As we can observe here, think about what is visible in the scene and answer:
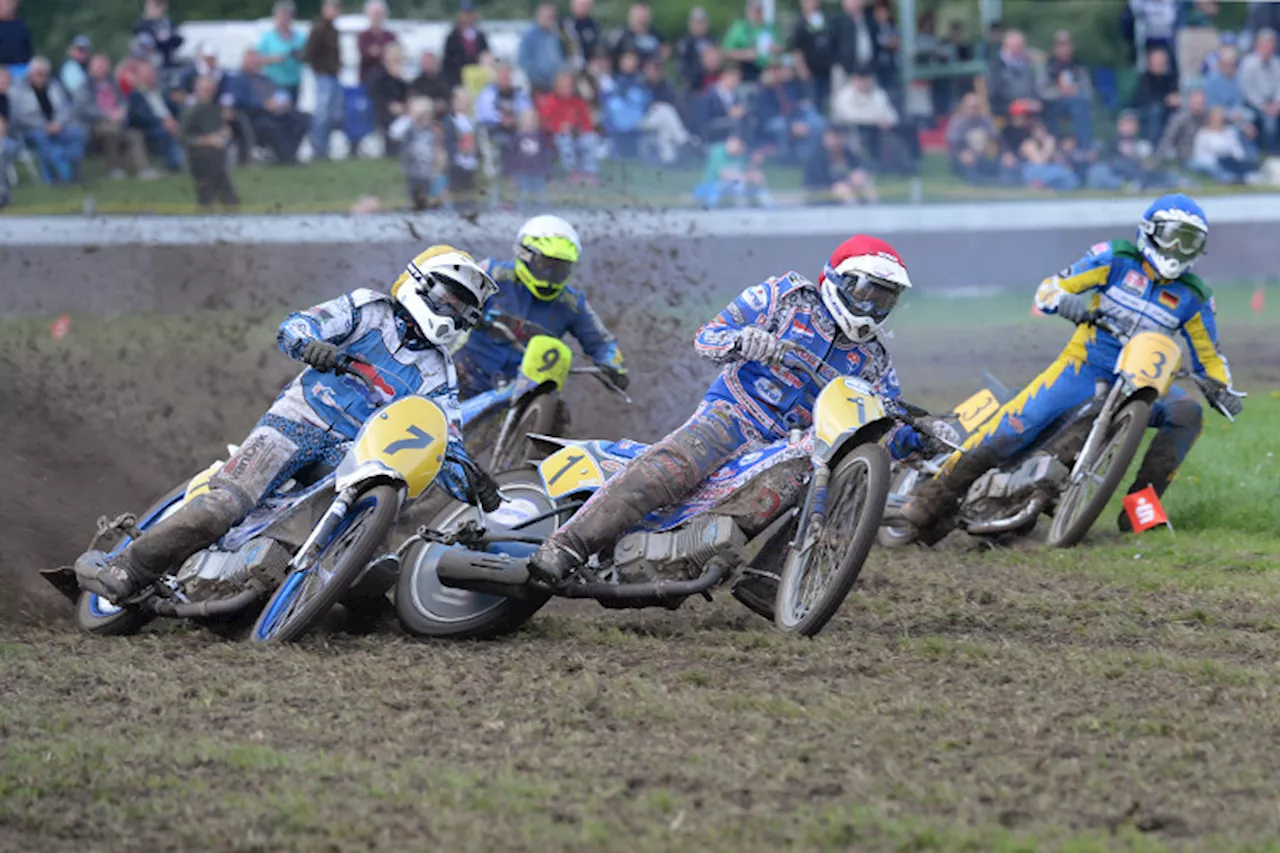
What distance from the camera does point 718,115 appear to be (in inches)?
750

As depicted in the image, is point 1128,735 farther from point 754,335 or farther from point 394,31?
point 394,31

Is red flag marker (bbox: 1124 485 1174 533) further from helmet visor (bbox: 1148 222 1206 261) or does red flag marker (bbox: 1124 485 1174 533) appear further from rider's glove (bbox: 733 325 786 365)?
rider's glove (bbox: 733 325 786 365)

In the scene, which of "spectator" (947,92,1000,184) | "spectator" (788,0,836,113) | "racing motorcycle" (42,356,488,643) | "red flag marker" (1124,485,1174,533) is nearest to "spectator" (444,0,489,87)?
"spectator" (788,0,836,113)

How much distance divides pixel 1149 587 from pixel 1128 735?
3.64 meters

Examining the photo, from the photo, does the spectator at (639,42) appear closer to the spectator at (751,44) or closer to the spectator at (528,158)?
the spectator at (751,44)

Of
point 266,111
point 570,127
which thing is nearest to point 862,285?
point 570,127

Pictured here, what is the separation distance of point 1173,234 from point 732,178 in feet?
27.9

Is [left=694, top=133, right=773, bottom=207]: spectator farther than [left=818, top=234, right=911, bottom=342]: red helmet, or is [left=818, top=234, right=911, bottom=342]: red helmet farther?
[left=694, top=133, right=773, bottom=207]: spectator

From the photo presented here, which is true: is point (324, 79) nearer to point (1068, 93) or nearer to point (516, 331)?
point (516, 331)

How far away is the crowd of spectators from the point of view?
1850 centimetres

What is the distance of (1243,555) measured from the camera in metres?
10.2

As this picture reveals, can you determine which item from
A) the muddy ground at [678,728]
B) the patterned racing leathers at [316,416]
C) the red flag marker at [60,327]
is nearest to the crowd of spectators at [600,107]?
the red flag marker at [60,327]

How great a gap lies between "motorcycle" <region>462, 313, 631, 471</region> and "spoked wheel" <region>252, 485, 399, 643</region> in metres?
3.78

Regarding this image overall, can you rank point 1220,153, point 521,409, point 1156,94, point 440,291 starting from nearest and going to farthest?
point 440,291 → point 521,409 → point 1156,94 → point 1220,153
